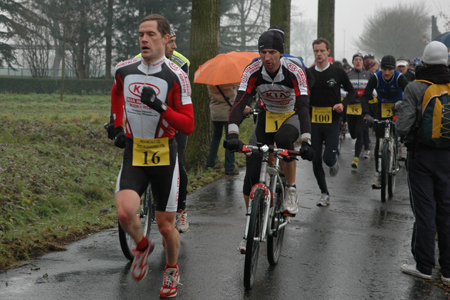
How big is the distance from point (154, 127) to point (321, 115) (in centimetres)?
445

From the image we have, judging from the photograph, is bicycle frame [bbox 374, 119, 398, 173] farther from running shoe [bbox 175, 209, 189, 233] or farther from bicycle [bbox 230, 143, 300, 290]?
running shoe [bbox 175, 209, 189, 233]

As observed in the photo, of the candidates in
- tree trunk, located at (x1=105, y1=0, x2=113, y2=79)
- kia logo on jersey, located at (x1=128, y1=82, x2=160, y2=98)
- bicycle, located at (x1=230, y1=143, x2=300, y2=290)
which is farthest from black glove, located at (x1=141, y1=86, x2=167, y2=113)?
tree trunk, located at (x1=105, y1=0, x2=113, y2=79)

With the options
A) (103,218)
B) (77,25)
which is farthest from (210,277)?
(77,25)

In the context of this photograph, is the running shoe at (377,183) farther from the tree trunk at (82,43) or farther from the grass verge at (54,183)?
the tree trunk at (82,43)

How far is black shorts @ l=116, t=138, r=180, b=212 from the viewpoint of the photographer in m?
4.33

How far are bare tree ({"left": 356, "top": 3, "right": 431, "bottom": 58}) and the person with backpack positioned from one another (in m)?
85.7

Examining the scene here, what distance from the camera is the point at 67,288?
460 centimetres

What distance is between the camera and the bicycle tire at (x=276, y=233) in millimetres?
5199

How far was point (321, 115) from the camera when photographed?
8.32m

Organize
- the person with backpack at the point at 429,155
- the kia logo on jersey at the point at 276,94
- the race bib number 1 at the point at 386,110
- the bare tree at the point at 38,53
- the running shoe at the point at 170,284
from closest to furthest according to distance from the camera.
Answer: the running shoe at the point at 170,284 < the person with backpack at the point at 429,155 < the kia logo on jersey at the point at 276,94 < the race bib number 1 at the point at 386,110 < the bare tree at the point at 38,53

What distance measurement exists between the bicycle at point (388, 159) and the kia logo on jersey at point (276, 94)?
3.46 metres

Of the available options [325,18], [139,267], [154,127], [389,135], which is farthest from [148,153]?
[325,18]

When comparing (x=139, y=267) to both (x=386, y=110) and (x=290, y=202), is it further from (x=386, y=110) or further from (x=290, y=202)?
(x=386, y=110)

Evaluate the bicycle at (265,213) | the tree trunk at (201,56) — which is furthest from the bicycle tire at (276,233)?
the tree trunk at (201,56)
